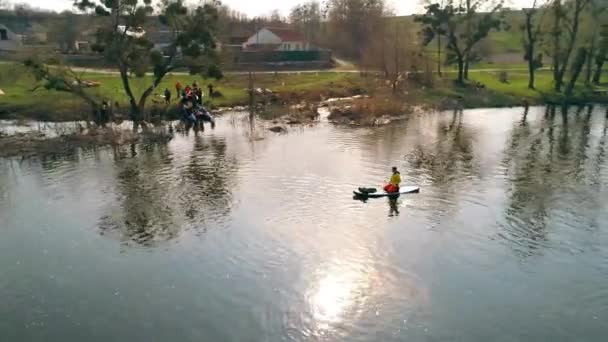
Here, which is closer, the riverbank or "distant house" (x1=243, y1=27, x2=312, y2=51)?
the riverbank

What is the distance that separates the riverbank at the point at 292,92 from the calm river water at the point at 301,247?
15.7m

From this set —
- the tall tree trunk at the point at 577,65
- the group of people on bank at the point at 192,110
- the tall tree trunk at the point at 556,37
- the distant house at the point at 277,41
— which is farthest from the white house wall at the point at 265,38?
the tall tree trunk at the point at 577,65

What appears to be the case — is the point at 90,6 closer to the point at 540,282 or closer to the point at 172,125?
the point at 172,125

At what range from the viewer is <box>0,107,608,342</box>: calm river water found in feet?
62.2

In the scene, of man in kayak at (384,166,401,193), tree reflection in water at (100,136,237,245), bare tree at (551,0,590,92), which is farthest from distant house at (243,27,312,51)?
man in kayak at (384,166,401,193)

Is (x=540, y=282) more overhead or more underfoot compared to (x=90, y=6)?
more underfoot

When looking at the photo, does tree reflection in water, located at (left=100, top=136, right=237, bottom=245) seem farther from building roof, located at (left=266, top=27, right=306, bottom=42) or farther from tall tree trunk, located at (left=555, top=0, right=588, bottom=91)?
building roof, located at (left=266, top=27, right=306, bottom=42)

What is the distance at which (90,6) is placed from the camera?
156ft

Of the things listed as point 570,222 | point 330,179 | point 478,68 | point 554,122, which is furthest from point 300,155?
point 478,68

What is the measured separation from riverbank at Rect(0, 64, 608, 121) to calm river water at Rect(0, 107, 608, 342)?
15696 millimetres

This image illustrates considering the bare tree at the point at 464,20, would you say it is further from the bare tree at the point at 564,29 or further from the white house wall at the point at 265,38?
the white house wall at the point at 265,38

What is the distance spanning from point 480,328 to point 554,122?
1705 inches

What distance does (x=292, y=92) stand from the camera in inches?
2547

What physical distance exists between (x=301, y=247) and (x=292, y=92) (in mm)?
42124
